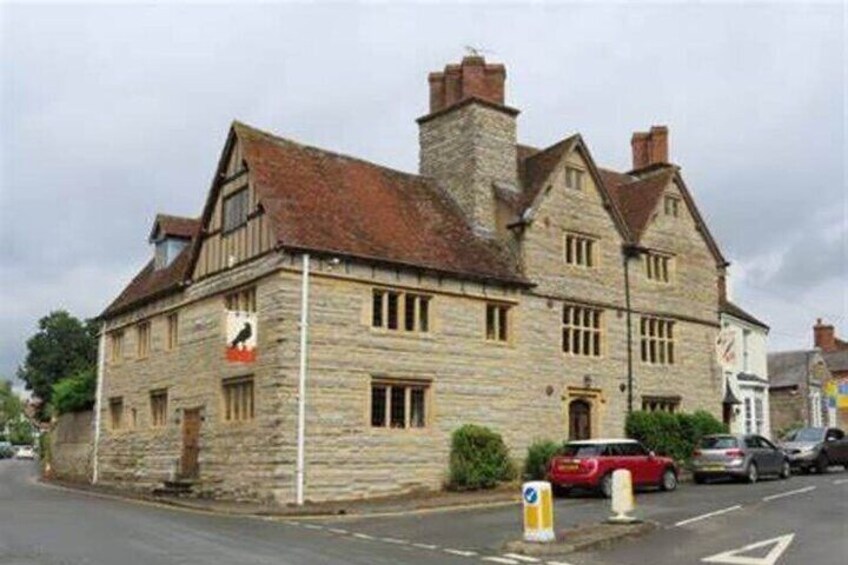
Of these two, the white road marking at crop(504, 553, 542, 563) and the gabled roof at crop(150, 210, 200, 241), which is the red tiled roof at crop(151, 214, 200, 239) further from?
the white road marking at crop(504, 553, 542, 563)

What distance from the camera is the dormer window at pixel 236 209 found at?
94.4 ft

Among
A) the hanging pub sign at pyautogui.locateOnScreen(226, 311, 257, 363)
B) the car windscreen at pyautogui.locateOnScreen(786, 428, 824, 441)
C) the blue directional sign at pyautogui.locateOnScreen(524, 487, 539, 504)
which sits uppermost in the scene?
the hanging pub sign at pyautogui.locateOnScreen(226, 311, 257, 363)

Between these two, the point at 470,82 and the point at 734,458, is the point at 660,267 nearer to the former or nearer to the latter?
the point at 734,458

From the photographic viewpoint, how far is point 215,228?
30.4 meters

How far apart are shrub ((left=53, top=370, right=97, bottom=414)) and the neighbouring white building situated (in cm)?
2622

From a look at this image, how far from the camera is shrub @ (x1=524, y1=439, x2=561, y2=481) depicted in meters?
30.2

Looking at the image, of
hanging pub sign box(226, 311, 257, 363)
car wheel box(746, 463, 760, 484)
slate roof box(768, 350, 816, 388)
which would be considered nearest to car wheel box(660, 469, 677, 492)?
car wheel box(746, 463, 760, 484)

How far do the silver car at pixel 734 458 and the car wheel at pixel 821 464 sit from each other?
4.79m

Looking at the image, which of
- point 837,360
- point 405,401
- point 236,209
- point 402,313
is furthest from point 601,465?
point 837,360

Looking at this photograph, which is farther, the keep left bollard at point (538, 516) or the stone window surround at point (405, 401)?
the stone window surround at point (405, 401)

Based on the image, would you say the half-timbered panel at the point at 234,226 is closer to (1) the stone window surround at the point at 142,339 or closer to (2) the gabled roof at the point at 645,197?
(1) the stone window surround at the point at 142,339

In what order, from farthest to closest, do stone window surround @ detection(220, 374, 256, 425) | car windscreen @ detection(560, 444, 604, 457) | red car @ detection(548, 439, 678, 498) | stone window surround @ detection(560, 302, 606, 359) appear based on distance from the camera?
stone window surround @ detection(560, 302, 606, 359), stone window surround @ detection(220, 374, 256, 425), car windscreen @ detection(560, 444, 604, 457), red car @ detection(548, 439, 678, 498)

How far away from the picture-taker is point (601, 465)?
25438 millimetres

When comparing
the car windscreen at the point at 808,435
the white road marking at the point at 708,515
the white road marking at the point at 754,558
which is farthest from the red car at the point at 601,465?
the car windscreen at the point at 808,435
